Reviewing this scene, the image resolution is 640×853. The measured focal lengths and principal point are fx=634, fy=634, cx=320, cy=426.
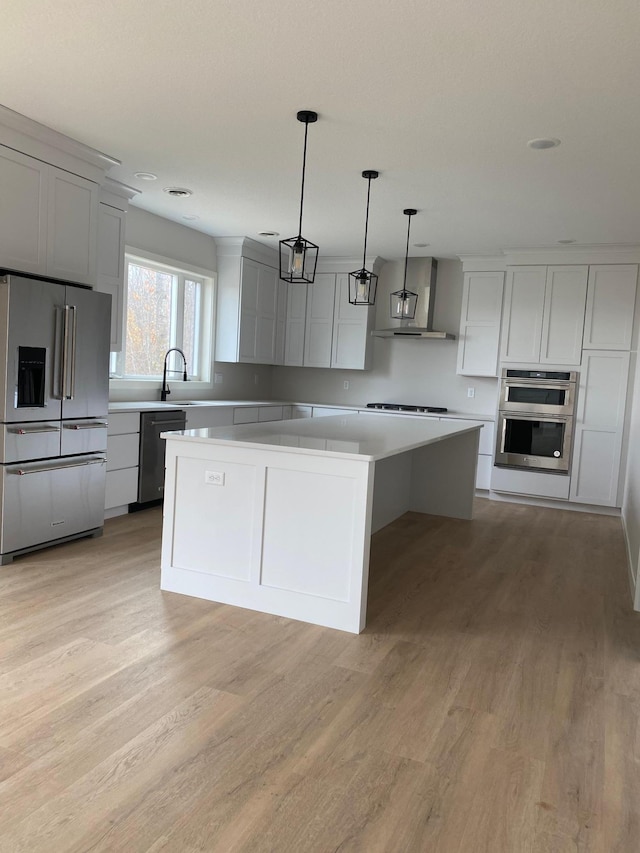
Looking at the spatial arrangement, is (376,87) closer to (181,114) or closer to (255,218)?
(181,114)

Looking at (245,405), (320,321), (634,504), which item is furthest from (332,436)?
(320,321)

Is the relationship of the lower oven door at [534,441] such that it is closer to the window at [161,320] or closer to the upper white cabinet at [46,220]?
the window at [161,320]

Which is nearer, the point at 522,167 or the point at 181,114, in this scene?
the point at 181,114

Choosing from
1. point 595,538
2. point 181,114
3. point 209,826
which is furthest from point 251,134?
point 595,538

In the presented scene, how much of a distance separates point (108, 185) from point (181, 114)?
54.9 inches

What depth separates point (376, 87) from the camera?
2.87 m

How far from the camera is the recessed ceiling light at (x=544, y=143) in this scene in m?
3.32

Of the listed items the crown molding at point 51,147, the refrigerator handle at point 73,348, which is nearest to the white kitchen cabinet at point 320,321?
the crown molding at point 51,147

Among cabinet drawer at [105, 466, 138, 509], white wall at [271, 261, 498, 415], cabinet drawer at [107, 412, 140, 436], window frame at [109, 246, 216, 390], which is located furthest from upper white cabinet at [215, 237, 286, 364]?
cabinet drawer at [105, 466, 138, 509]

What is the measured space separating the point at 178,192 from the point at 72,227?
1.07 meters

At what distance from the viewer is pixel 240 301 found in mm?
6469

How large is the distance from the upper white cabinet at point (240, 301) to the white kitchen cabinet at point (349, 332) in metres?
0.85

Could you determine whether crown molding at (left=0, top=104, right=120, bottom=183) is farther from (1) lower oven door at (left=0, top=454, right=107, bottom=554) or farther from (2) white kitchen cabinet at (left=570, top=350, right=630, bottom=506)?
(2) white kitchen cabinet at (left=570, top=350, right=630, bottom=506)

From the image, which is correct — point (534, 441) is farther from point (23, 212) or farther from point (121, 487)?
point (23, 212)
